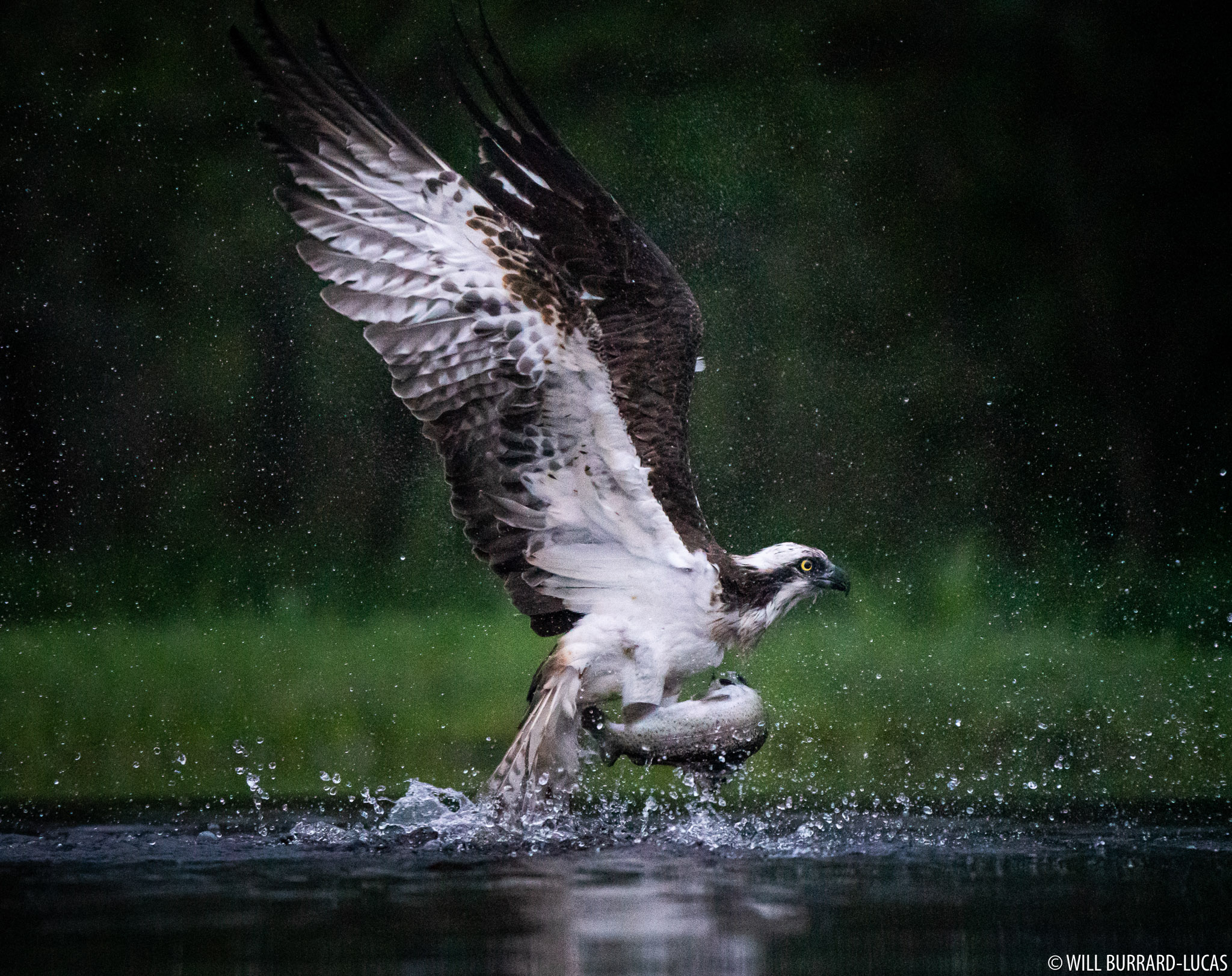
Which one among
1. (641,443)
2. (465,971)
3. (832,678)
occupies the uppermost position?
(641,443)

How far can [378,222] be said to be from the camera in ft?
17.6

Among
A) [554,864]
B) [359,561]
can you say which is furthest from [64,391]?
[554,864]

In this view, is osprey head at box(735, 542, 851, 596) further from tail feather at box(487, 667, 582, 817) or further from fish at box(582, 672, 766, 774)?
tail feather at box(487, 667, 582, 817)

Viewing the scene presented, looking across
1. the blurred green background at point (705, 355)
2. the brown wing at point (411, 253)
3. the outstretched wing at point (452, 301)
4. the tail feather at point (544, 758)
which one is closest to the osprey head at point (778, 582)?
the outstretched wing at point (452, 301)

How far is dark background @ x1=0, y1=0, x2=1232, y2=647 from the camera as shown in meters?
10.7

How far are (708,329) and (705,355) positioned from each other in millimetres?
181

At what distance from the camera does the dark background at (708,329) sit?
35.0 ft

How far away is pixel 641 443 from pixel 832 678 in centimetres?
384

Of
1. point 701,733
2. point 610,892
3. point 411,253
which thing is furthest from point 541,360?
point 610,892

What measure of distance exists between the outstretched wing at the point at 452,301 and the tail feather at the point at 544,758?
508 mm

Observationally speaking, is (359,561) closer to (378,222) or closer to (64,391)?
(64,391)

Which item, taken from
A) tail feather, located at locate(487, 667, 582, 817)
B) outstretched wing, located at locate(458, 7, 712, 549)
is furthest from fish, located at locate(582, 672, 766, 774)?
outstretched wing, located at locate(458, 7, 712, 549)

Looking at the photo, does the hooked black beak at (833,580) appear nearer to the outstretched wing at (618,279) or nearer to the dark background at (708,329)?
the outstretched wing at (618,279)

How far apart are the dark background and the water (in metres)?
4.87
